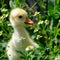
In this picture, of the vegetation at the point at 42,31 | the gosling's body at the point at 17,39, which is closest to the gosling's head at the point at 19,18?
the gosling's body at the point at 17,39

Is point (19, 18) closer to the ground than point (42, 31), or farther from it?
farther from it

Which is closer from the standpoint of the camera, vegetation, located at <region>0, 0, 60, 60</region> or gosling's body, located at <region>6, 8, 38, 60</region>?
vegetation, located at <region>0, 0, 60, 60</region>

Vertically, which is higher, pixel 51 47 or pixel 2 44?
pixel 2 44

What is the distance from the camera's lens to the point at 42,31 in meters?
3.43

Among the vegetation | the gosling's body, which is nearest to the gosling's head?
the gosling's body

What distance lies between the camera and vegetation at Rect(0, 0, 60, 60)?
3.05m

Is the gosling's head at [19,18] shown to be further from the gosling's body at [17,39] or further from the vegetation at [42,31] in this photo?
the vegetation at [42,31]

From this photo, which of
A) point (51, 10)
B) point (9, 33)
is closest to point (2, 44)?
point (9, 33)

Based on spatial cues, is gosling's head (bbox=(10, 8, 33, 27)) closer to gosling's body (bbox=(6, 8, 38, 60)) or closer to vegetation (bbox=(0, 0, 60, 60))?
gosling's body (bbox=(6, 8, 38, 60))

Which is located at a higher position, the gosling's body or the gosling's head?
the gosling's head

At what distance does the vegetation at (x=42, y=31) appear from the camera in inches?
120

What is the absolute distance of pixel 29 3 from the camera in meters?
4.45

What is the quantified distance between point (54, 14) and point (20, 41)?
0.47 m

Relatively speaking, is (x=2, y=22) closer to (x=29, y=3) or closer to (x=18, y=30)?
(x=18, y=30)
